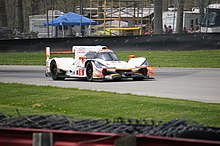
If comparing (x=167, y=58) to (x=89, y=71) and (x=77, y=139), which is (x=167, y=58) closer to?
(x=89, y=71)

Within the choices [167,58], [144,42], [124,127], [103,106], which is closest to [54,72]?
[167,58]

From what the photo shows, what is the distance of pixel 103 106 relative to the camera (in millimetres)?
12562

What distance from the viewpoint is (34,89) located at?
640 inches

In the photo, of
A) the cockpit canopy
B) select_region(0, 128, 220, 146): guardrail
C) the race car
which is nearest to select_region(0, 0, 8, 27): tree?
the race car

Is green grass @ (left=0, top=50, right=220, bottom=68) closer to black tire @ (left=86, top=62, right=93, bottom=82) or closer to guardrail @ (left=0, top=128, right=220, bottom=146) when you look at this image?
black tire @ (left=86, top=62, right=93, bottom=82)

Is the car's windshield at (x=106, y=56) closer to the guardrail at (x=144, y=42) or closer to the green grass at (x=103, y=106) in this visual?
the green grass at (x=103, y=106)

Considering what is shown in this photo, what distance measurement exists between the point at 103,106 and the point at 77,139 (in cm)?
799

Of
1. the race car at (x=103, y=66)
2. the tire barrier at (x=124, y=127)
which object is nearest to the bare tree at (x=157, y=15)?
the race car at (x=103, y=66)

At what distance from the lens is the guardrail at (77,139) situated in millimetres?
4247

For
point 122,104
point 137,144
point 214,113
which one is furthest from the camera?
point 122,104

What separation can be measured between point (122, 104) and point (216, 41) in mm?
15611

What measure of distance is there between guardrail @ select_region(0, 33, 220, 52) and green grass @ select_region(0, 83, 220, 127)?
1303cm

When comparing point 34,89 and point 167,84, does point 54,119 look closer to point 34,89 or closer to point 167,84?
point 34,89

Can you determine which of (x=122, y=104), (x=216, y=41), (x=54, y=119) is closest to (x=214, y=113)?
(x=122, y=104)
